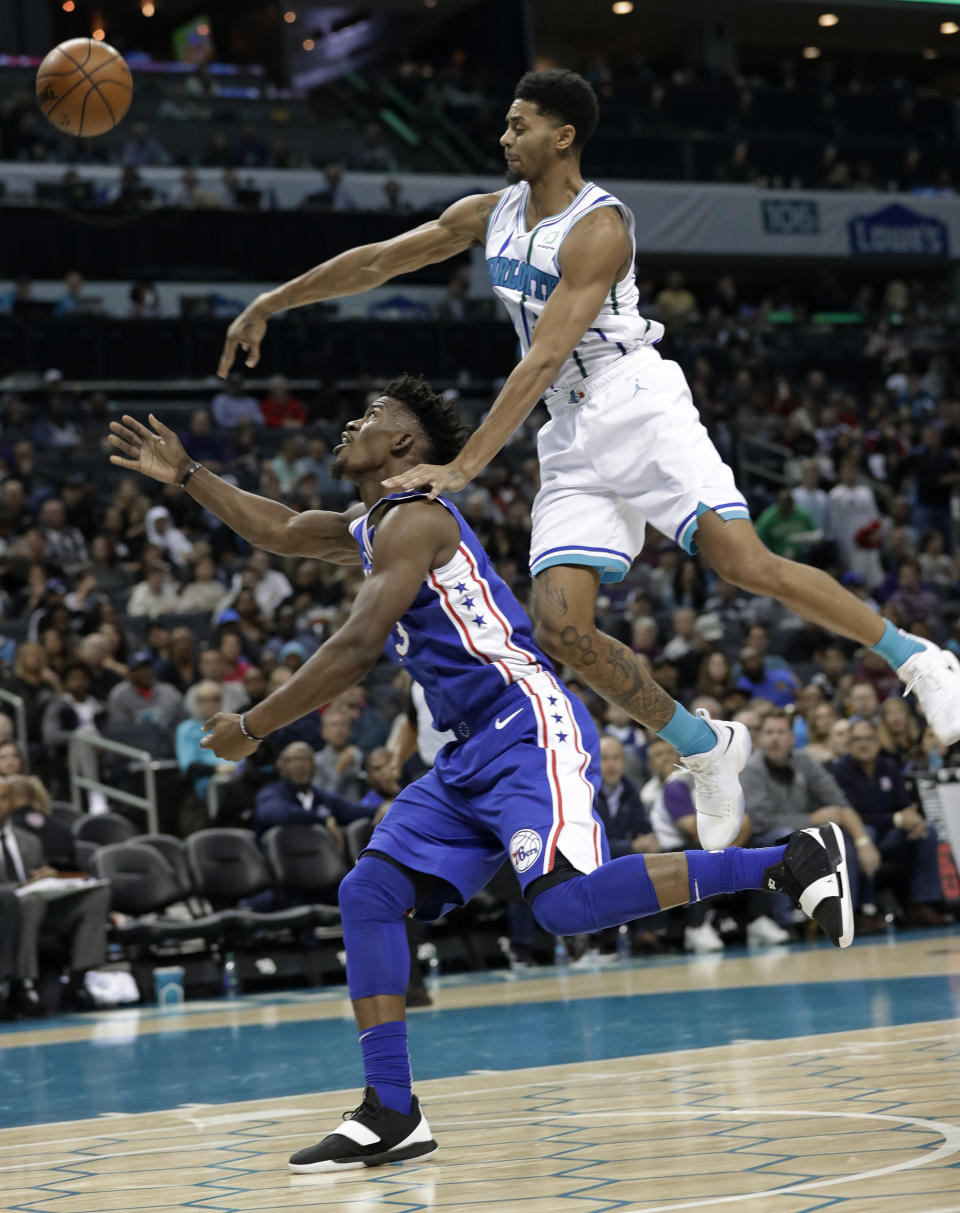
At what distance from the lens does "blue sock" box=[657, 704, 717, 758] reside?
533cm

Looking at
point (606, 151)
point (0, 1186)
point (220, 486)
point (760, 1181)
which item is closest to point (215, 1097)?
point (0, 1186)

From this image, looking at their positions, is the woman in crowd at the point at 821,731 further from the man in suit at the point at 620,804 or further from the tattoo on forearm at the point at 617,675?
the tattoo on forearm at the point at 617,675

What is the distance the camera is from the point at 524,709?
14.7 feet

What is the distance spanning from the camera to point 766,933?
1157 cm

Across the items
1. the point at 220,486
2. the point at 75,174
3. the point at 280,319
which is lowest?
the point at 220,486

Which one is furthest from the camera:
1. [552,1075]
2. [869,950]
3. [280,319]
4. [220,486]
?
[280,319]

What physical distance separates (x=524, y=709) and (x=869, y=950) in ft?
21.3

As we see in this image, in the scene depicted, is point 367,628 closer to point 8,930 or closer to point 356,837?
point 8,930

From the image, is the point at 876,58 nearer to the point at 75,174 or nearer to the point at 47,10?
the point at 47,10

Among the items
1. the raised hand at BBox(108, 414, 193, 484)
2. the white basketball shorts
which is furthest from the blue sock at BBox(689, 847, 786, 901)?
the raised hand at BBox(108, 414, 193, 484)

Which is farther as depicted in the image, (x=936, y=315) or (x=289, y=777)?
(x=936, y=315)

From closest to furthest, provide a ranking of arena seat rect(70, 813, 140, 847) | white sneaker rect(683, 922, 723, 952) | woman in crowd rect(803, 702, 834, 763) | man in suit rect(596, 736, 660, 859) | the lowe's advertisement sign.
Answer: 1. arena seat rect(70, 813, 140, 847)
2. man in suit rect(596, 736, 660, 859)
3. white sneaker rect(683, 922, 723, 952)
4. woman in crowd rect(803, 702, 834, 763)
5. the lowe's advertisement sign

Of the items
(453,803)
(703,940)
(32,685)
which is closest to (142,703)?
(32,685)

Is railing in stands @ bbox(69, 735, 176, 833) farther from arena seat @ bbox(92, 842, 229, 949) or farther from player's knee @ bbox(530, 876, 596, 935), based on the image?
player's knee @ bbox(530, 876, 596, 935)
